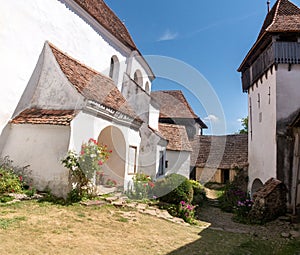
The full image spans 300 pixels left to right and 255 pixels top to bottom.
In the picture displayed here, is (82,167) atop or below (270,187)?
atop

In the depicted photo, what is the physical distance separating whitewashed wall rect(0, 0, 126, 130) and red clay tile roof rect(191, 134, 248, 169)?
16247 millimetres

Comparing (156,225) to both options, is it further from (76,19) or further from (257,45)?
(257,45)

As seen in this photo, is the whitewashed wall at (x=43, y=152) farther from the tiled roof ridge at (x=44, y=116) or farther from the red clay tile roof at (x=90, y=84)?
the red clay tile roof at (x=90, y=84)

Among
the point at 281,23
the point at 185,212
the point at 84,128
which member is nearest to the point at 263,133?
the point at 281,23

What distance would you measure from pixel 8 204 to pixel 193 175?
19.7 meters

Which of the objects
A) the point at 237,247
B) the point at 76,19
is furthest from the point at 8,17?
the point at 237,247

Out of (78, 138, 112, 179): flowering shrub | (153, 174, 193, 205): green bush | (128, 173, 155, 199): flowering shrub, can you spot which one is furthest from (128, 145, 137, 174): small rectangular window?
(78, 138, 112, 179): flowering shrub

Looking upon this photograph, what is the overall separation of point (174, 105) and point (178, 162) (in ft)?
31.1

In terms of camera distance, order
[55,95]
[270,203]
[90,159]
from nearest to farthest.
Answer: [90,159], [55,95], [270,203]

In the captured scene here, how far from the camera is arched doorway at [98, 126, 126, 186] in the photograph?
10.3 metres

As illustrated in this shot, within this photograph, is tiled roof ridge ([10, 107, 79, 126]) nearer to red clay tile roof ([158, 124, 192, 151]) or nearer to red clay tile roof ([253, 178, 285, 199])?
red clay tile roof ([253, 178, 285, 199])

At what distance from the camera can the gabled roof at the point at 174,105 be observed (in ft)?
82.2

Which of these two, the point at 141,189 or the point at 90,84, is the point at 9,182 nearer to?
the point at 90,84

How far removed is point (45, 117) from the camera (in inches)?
313
